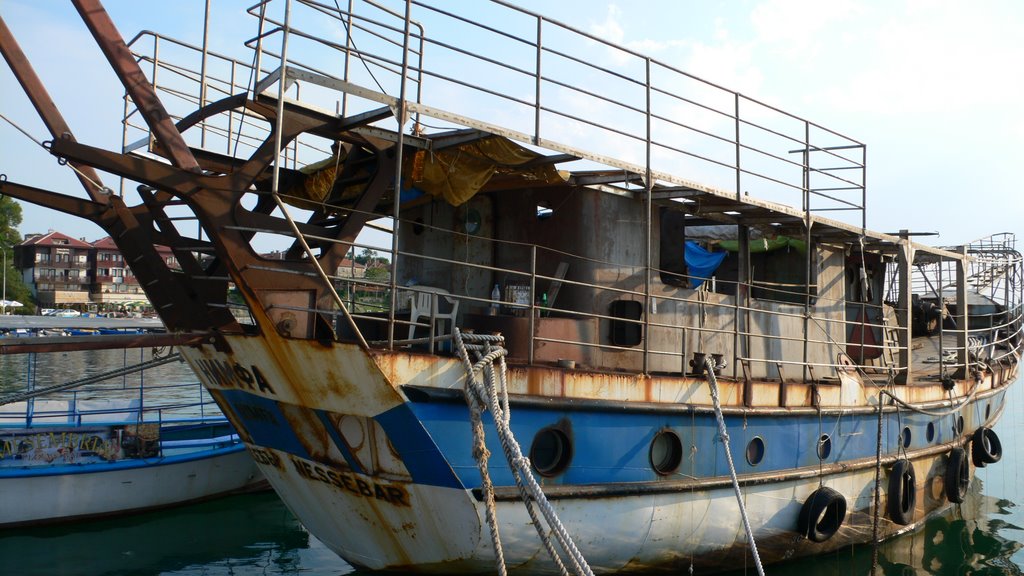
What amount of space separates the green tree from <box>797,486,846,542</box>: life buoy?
224ft

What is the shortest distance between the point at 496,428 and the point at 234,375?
271 centimetres

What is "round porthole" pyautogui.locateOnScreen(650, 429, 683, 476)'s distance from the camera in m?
8.53

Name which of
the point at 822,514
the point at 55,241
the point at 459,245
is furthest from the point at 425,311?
the point at 55,241

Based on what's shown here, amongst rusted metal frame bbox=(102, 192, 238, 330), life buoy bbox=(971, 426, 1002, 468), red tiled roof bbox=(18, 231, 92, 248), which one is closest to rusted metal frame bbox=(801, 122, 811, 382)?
life buoy bbox=(971, 426, 1002, 468)

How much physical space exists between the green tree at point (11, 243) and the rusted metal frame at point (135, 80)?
220 feet

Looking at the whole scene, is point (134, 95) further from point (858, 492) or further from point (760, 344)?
point (858, 492)

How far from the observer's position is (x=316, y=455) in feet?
25.9

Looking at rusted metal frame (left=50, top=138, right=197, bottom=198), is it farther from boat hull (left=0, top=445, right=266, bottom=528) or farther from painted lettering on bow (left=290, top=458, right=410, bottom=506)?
boat hull (left=0, top=445, right=266, bottom=528)

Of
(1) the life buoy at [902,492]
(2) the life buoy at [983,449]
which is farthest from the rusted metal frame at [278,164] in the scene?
(2) the life buoy at [983,449]

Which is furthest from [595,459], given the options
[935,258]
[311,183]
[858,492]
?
[935,258]

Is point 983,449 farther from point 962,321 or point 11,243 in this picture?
point 11,243

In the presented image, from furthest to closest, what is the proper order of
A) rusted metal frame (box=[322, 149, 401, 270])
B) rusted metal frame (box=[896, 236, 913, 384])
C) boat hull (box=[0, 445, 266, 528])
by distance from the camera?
boat hull (box=[0, 445, 266, 528]) < rusted metal frame (box=[896, 236, 913, 384]) < rusted metal frame (box=[322, 149, 401, 270])

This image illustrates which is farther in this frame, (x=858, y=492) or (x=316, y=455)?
(x=858, y=492)

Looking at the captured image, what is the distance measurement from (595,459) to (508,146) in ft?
9.90
